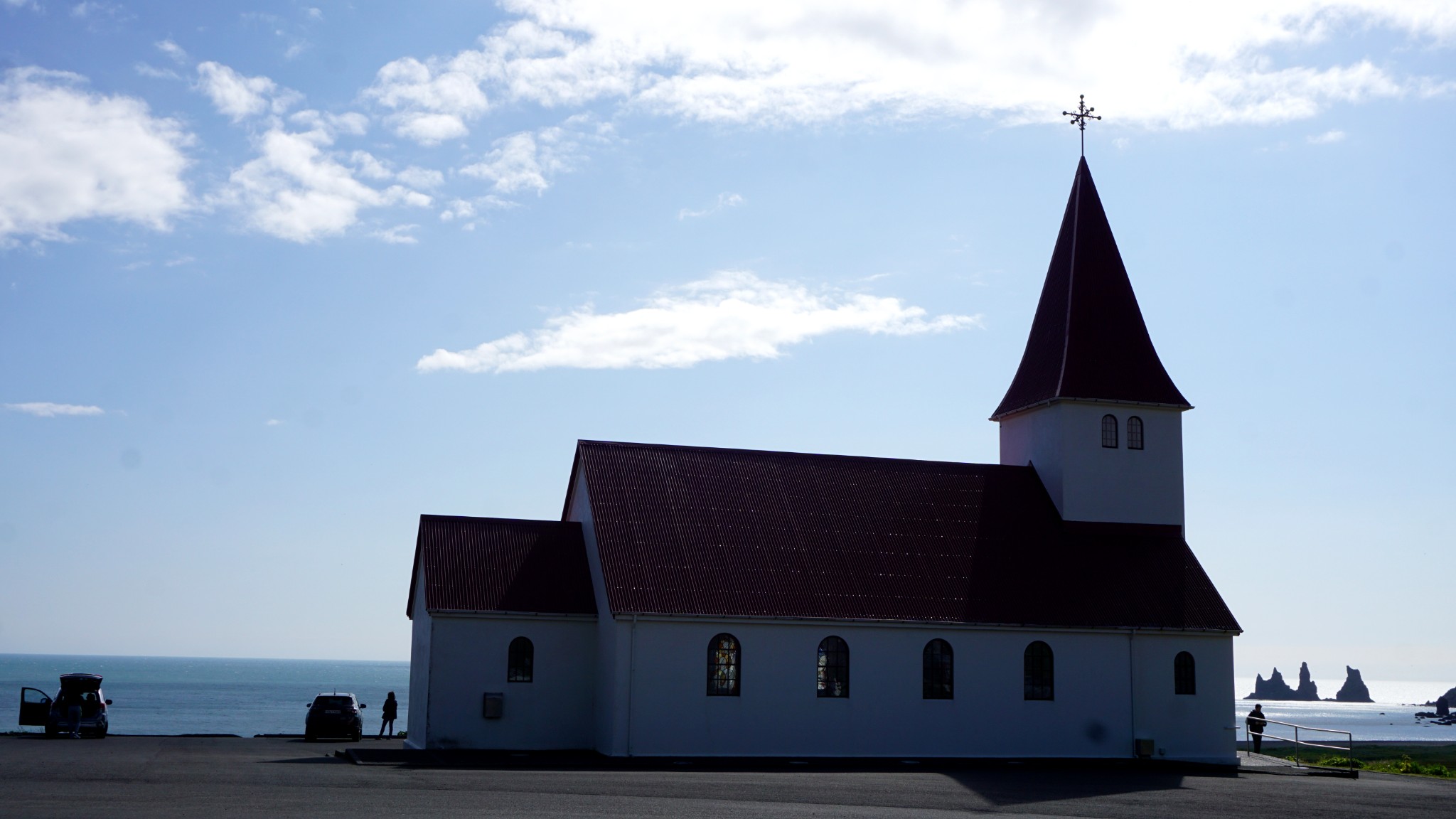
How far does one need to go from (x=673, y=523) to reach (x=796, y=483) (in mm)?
4594

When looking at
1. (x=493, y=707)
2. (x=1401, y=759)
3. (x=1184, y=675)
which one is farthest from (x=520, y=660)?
(x=1401, y=759)

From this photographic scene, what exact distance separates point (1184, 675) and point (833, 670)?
1026 cm

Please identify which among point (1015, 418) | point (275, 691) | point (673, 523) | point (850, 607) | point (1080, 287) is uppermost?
point (1080, 287)

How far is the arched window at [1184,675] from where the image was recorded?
3572 centimetres

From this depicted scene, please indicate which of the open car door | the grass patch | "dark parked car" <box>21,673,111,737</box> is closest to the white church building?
the grass patch

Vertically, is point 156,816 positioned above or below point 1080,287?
below

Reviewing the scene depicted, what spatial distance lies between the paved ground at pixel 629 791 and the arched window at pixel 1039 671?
3230 millimetres

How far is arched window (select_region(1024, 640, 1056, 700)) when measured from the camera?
113 ft

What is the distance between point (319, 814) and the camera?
17859 millimetres

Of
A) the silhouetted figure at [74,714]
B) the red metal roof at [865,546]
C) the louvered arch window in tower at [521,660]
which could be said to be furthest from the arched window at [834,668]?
the silhouetted figure at [74,714]

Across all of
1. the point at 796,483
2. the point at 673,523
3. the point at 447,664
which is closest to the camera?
the point at 447,664

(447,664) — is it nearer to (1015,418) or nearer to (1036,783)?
(1036,783)

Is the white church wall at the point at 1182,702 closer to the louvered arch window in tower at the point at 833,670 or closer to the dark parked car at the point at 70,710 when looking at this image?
the louvered arch window in tower at the point at 833,670

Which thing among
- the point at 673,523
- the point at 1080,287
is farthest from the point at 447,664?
the point at 1080,287
